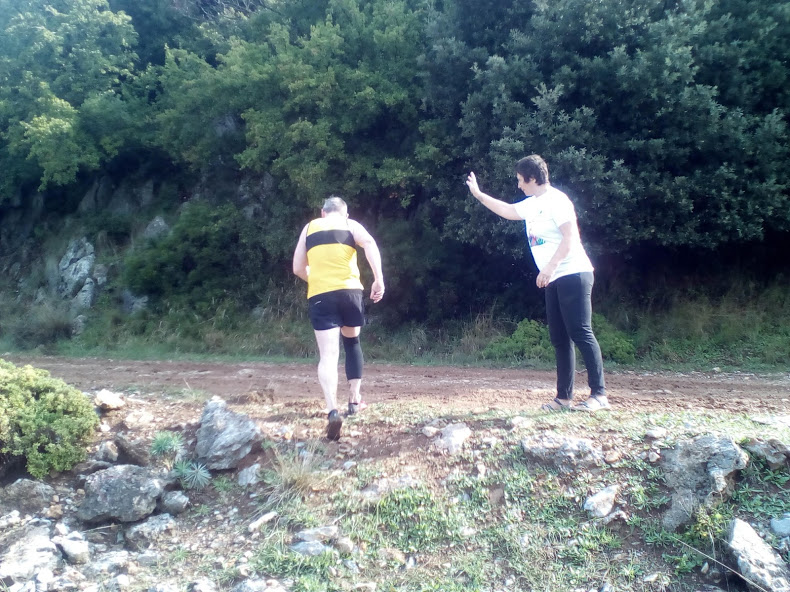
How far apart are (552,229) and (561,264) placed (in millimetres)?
255

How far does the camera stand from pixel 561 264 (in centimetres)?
475

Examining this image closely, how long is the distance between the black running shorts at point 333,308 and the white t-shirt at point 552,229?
4.41 ft

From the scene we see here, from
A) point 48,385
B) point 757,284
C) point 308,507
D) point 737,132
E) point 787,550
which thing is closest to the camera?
point 787,550

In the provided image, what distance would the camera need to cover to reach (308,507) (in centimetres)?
400

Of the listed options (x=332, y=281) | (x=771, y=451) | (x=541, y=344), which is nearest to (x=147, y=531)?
(x=332, y=281)

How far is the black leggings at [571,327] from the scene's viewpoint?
4723 mm

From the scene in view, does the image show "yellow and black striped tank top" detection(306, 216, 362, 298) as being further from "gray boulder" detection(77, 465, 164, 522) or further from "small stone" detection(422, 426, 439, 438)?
"gray boulder" detection(77, 465, 164, 522)

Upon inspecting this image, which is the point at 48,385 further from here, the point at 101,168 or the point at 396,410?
the point at 101,168

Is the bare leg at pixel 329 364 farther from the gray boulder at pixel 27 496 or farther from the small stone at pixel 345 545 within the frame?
the gray boulder at pixel 27 496

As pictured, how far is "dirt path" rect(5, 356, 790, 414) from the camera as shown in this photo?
5.95m

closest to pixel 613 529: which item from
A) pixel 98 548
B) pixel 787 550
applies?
pixel 787 550

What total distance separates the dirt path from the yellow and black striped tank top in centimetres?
154

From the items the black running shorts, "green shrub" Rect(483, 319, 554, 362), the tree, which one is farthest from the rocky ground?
the tree

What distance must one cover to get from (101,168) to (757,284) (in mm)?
16136
